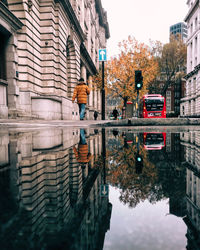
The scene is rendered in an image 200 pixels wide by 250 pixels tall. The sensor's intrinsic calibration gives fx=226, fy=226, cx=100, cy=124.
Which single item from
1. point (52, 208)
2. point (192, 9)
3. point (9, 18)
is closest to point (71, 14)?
point (9, 18)

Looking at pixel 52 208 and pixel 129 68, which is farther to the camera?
pixel 129 68

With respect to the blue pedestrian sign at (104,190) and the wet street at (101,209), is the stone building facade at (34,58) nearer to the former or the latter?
the wet street at (101,209)

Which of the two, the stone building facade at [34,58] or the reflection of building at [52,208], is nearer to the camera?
the reflection of building at [52,208]

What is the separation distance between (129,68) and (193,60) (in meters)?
19.4

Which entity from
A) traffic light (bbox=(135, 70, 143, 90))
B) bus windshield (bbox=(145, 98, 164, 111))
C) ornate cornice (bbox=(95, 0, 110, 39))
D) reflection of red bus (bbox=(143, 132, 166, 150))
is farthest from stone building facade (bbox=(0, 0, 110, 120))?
ornate cornice (bbox=(95, 0, 110, 39))

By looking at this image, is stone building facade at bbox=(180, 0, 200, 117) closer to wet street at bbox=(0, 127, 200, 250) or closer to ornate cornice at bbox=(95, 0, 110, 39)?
ornate cornice at bbox=(95, 0, 110, 39)

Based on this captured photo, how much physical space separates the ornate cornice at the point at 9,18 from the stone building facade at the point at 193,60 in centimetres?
3415

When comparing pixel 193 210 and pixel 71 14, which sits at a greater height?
pixel 71 14

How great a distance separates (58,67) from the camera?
1538 cm

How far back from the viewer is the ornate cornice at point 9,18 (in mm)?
10192

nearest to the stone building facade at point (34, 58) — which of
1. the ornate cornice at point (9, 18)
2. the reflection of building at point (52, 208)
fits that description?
the ornate cornice at point (9, 18)

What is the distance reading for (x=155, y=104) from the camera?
24.6m

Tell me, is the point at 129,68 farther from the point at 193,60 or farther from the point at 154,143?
the point at 154,143

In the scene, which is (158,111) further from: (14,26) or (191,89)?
(191,89)
